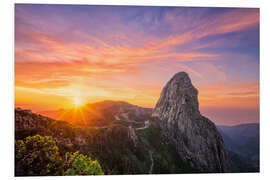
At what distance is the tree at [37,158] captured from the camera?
11719 mm

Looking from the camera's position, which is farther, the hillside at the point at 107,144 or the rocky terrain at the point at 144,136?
the rocky terrain at the point at 144,136

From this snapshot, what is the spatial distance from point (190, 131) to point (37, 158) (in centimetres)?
3707

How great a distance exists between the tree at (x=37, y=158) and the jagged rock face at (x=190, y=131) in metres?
31.6

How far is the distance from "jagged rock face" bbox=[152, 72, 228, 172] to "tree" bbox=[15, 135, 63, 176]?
3159cm

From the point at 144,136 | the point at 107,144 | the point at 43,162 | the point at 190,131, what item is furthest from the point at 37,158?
the point at 190,131

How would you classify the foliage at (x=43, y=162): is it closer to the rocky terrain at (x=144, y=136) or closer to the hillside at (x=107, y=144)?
the hillside at (x=107, y=144)

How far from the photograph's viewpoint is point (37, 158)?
11609 millimetres

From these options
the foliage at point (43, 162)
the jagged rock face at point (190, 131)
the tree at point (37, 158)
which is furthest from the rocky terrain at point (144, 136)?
the foliage at point (43, 162)

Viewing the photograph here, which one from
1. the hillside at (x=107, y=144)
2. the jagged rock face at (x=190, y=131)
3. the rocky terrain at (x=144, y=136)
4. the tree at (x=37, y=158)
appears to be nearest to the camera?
the tree at (x=37, y=158)

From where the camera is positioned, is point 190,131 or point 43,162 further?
point 190,131

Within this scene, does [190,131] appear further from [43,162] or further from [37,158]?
[37,158]

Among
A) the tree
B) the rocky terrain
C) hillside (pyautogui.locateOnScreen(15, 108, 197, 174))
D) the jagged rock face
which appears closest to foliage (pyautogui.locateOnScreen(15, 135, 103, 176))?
the tree

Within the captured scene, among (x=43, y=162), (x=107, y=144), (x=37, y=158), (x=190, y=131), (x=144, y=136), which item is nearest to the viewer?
(x=37, y=158)

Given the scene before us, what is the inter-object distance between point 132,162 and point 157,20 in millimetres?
18679
